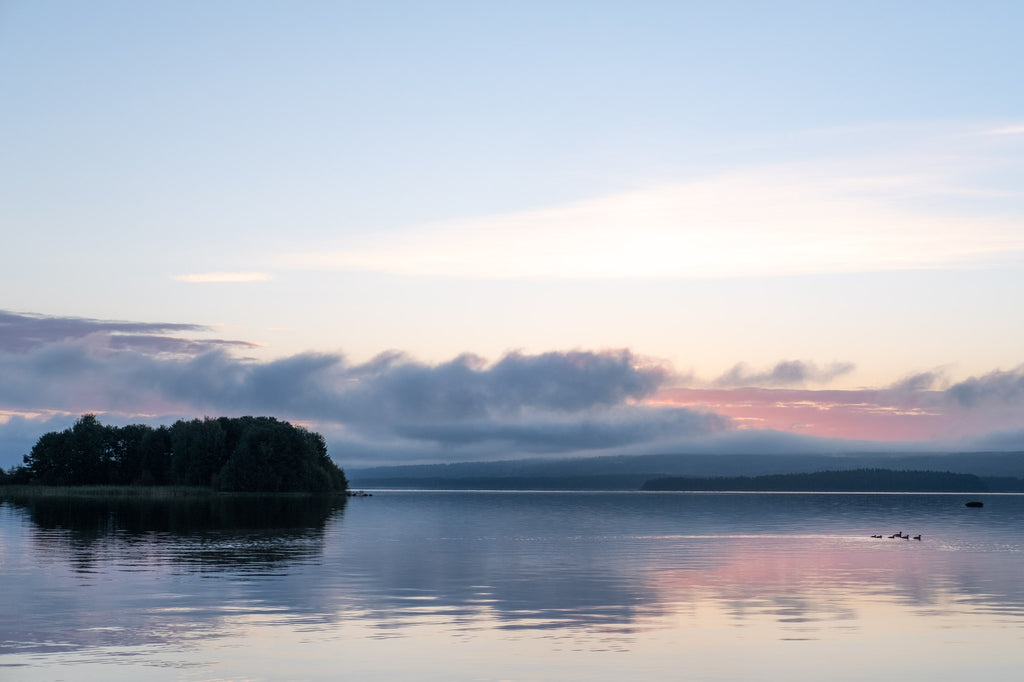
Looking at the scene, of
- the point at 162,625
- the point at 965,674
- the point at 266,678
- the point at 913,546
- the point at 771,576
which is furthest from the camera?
the point at 913,546

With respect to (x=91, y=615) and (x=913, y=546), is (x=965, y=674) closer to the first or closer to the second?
(x=91, y=615)

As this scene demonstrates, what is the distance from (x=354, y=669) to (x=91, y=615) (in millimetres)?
13008

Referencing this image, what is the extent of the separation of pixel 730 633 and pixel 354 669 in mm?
13080

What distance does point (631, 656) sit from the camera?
3045 cm

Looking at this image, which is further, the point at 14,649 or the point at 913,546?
the point at 913,546

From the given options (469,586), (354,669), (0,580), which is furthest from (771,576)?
(0,580)

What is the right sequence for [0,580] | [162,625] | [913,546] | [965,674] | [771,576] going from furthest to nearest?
[913,546] → [771,576] → [0,580] → [162,625] → [965,674]

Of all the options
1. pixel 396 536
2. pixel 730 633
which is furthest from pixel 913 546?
pixel 730 633

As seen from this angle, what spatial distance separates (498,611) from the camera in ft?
129

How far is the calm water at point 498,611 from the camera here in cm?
2911

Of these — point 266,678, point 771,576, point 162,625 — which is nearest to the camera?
point 266,678

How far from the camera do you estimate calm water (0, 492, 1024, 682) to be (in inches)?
1146

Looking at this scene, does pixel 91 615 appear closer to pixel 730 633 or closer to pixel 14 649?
pixel 14 649

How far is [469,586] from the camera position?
48.2m
